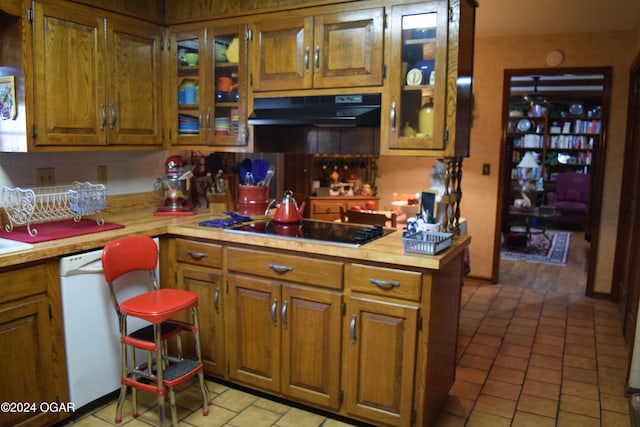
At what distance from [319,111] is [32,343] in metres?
1.75

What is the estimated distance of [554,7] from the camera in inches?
154

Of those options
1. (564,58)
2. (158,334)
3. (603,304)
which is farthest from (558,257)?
(158,334)

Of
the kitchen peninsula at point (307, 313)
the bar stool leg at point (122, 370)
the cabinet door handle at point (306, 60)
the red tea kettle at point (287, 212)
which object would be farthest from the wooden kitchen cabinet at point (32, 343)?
the cabinet door handle at point (306, 60)

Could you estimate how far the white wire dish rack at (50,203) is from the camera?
2568 millimetres

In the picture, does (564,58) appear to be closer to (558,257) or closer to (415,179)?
(415,179)

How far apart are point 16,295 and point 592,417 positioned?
285 centimetres

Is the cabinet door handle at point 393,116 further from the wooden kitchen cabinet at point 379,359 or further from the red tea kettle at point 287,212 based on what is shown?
the wooden kitchen cabinet at point 379,359

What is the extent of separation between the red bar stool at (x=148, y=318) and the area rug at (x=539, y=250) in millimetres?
4979

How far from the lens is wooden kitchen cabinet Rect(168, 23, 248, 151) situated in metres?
3.03

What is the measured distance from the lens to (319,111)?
2730 mm

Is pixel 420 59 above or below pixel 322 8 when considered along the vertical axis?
below

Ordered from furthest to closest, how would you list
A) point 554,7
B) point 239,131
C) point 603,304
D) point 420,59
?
1. point 603,304
2. point 554,7
3. point 239,131
4. point 420,59

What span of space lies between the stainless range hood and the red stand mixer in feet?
2.15

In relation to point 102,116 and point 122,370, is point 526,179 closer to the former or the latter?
point 102,116
